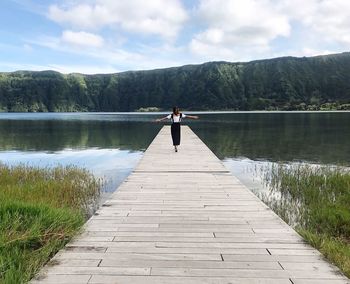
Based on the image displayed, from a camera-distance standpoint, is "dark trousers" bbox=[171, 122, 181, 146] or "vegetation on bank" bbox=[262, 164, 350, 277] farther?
"dark trousers" bbox=[171, 122, 181, 146]

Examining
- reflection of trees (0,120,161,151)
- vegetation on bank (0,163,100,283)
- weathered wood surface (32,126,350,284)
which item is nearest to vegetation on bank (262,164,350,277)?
weathered wood surface (32,126,350,284)

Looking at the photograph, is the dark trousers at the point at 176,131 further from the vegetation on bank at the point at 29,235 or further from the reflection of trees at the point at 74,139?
the reflection of trees at the point at 74,139

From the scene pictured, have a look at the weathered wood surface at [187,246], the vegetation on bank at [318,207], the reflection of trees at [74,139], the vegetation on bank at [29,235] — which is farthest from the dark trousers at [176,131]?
the reflection of trees at [74,139]

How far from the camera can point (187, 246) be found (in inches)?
188

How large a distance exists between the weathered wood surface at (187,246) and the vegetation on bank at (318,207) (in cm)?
63

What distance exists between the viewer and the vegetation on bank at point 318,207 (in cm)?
572

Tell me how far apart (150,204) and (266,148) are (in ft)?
68.7

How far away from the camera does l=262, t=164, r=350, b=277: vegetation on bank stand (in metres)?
5.72

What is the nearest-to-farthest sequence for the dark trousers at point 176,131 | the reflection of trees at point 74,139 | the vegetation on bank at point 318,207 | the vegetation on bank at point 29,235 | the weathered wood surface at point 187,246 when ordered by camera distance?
the weathered wood surface at point 187,246, the vegetation on bank at point 29,235, the vegetation on bank at point 318,207, the dark trousers at point 176,131, the reflection of trees at point 74,139

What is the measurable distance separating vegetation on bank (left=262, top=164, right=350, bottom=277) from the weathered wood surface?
63cm

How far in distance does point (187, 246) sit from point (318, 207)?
5.73 m

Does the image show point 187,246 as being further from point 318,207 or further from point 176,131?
point 176,131

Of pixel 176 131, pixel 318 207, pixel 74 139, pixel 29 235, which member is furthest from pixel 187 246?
pixel 74 139

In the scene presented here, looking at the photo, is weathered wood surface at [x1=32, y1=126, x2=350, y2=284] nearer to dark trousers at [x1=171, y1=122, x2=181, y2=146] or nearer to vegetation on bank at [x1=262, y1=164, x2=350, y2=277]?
vegetation on bank at [x1=262, y1=164, x2=350, y2=277]
